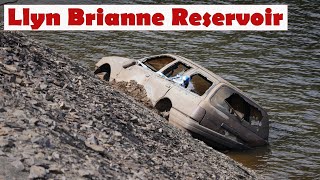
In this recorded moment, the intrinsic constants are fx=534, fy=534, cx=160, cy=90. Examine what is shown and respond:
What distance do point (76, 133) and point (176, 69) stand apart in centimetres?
719

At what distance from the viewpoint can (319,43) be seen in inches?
993

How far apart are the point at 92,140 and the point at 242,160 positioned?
21.7 ft

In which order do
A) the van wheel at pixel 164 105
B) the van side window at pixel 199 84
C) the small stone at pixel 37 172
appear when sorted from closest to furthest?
the small stone at pixel 37 172, the van wheel at pixel 164 105, the van side window at pixel 199 84

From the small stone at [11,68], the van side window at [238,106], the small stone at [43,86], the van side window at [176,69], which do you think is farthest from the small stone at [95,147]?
the van side window at [176,69]

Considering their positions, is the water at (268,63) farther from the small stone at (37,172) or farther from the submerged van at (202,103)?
the small stone at (37,172)

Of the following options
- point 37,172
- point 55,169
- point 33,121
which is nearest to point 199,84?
point 33,121

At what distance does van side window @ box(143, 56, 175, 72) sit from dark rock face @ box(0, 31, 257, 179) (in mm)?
3693

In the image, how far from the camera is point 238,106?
49.6 ft

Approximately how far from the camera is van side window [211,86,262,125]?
562 inches

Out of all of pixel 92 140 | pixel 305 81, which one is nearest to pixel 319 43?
pixel 305 81

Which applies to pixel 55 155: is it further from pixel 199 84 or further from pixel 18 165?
pixel 199 84

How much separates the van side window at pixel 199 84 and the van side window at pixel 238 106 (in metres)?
0.66

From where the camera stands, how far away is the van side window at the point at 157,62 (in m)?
16.2

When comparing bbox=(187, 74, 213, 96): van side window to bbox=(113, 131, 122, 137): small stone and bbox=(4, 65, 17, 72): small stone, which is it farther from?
bbox=(4, 65, 17, 72): small stone
